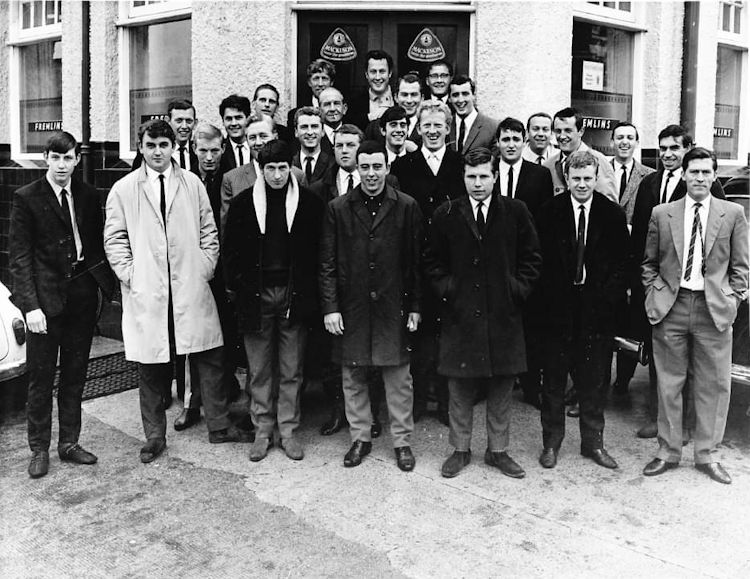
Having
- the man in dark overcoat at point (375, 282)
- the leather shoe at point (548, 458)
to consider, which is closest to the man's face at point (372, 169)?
the man in dark overcoat at point (375, 282)

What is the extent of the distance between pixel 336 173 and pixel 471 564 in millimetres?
2861

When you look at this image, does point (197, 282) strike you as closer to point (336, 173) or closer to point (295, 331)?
point (295, 331)

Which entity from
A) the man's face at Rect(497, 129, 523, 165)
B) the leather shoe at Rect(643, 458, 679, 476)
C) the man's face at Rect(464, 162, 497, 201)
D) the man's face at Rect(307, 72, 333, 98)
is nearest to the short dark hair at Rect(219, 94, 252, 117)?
the man's face at Rect(307, 72, 333, 98)

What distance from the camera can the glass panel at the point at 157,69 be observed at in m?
7.90

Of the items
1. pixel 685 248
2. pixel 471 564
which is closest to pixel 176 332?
pixel 471 564

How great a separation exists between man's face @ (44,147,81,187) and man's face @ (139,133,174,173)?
0.44 metres

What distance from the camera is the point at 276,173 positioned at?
481 cm

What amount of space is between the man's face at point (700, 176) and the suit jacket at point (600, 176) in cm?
59

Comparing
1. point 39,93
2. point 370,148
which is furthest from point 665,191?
point 39,93

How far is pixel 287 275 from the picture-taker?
495cm

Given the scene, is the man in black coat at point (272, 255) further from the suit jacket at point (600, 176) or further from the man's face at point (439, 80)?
the suit jacket at point (600, 176)

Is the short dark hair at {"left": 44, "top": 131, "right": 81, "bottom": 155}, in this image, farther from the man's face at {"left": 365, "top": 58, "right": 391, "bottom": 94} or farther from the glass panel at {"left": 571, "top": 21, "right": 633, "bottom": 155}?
the glass panel at {"left": 571, "top": 21, "right": 633, "bottom": 155}

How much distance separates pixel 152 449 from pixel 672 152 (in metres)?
4.02

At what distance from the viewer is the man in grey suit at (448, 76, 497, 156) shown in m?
5.86
